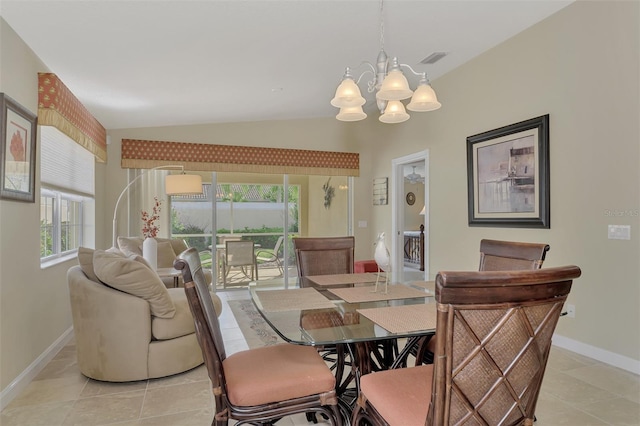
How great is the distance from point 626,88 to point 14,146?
173 inches

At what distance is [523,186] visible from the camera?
11.8 feet

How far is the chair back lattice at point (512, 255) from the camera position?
2047 millimetres

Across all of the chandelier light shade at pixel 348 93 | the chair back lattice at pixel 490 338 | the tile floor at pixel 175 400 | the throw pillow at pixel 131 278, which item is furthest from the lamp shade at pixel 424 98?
the throw pillow at pixel 131 278

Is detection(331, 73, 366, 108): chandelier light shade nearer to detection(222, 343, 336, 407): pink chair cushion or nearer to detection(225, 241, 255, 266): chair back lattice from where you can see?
detection(222, 343, 336, 407): pink chair cushion

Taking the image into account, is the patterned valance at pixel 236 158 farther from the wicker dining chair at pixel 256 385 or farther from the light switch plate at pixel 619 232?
the wicker dining chair at pixel 256 385

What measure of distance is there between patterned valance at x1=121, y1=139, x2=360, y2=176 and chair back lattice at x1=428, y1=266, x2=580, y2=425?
17.3ft

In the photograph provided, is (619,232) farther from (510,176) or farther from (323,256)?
(323,256)

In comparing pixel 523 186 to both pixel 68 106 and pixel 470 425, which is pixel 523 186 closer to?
pixel 470 425

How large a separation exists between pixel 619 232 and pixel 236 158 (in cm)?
484

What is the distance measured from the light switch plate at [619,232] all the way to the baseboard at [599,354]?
0.89 m

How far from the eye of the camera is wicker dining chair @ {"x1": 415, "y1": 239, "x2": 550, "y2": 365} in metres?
2.05

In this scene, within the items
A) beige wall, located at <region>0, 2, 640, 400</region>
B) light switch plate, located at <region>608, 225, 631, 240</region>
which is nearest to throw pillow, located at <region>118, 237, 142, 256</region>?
beige wall, located at <region>0, 2, 640, 400</region>

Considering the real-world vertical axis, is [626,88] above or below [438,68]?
below

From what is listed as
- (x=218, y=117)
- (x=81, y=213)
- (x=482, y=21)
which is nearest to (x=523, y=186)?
(x=482, y=21)
